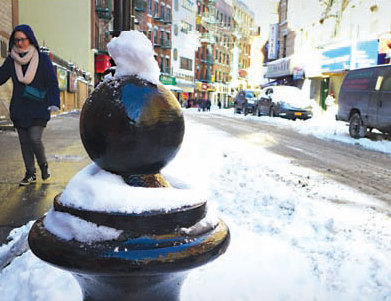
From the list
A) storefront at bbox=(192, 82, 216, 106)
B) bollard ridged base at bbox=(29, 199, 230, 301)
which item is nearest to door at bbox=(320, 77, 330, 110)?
bollard ridged base at bbox=(29, 199, 230, 301)

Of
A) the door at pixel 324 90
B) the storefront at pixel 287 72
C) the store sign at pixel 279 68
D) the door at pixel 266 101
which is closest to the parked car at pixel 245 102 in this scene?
the door at pixel 266 101

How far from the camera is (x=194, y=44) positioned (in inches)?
2383

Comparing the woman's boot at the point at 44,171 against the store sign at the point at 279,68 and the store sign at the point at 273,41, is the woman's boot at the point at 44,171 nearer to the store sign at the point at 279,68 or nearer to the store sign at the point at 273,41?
the store sign at the point at 279,68

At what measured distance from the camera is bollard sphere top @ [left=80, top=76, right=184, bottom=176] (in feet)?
4.12

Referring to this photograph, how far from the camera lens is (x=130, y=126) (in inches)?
49.3

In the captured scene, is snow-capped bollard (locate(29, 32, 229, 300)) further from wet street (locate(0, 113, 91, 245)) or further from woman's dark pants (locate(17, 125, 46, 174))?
woman's dark pants (locate(17, 125, 46, 174))

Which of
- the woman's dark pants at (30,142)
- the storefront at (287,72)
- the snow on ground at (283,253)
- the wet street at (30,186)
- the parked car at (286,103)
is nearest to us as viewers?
the snow on ground at (283,253)

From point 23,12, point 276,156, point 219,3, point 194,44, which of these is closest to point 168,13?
point 194,44

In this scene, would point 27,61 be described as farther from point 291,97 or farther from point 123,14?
point 291,97

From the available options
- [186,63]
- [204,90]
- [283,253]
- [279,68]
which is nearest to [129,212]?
[283,253]

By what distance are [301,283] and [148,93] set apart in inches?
79.4

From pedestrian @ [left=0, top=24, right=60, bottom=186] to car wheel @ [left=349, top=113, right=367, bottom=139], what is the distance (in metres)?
10.4

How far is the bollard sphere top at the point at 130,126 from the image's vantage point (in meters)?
1.26

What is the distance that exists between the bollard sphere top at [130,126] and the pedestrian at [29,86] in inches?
142
